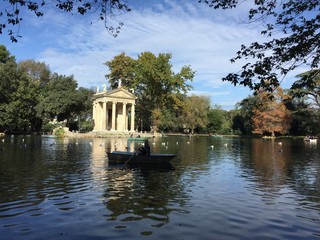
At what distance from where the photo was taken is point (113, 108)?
3152 inches

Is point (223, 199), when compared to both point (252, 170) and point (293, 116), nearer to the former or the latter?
point (252, 170)

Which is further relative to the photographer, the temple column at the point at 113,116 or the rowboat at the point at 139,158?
the temple column at the point at 113,116

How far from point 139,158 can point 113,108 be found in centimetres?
5889

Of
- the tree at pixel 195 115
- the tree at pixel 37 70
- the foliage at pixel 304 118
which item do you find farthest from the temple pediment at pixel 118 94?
the foliage at pixel 304 118

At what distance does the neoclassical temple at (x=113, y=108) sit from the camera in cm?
7950

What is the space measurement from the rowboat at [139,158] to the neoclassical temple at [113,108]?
5717cm

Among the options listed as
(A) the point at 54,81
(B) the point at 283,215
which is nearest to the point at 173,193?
(B) the point at 283,215

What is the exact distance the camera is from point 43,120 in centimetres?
8144

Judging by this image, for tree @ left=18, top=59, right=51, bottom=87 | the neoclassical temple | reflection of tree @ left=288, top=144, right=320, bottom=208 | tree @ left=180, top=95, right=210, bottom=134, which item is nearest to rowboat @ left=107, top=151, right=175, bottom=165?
reflection of tree @ left=288, top=144, right=320, bottom=208

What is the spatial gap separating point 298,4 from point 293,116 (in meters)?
84.4

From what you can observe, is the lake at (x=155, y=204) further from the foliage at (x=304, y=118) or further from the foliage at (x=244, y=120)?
the foliage at (x=244, y=120)

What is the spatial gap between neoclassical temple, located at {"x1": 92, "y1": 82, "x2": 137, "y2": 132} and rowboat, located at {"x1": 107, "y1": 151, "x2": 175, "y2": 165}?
188 feet

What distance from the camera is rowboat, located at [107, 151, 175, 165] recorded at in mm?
22047

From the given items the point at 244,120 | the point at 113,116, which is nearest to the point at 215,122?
the point at 244,120
